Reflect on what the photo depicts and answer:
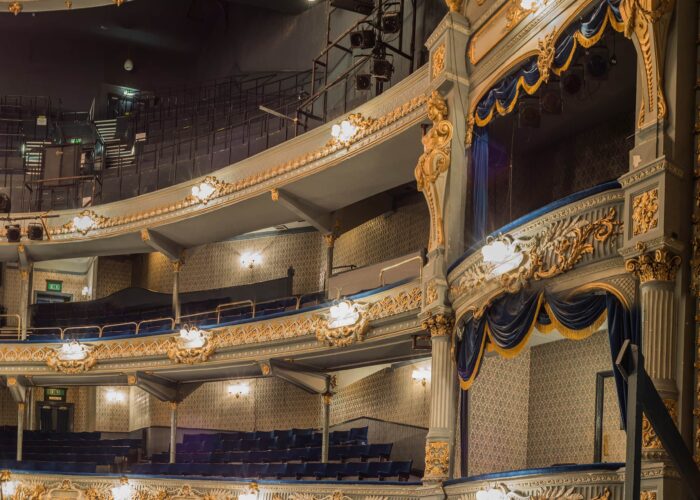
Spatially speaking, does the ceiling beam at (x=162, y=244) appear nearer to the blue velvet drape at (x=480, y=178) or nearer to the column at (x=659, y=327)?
the blue velvet drape at (x=480, y=178)

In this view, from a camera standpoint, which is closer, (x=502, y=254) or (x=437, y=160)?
(x=502, y=254)

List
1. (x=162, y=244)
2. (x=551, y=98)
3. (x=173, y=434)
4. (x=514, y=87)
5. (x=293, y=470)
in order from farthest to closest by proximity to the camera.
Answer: (x=162, y=244), (x=173, y=434), (x=293, y=470), (x=551, y=98), (x=514, y=87)

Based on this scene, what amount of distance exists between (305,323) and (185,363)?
4.38 metres

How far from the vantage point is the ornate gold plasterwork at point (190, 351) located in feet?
75.7

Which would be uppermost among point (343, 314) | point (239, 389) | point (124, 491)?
point (343, 314)

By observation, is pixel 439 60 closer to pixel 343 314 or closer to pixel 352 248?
pixel 343 314

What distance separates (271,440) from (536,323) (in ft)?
37.2

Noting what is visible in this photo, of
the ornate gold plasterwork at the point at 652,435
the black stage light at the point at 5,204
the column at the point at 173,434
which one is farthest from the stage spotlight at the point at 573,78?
the black stage light at the point at 5,204

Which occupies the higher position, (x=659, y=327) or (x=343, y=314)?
(x=343, y=314)

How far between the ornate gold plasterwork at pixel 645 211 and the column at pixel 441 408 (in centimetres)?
447

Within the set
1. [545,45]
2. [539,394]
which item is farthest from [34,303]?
[545,45]

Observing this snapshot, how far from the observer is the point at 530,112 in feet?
49.7

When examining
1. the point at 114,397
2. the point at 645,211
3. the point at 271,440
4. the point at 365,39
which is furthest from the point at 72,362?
the point at 645,211

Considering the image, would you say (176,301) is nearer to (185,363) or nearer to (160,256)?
(185,363)
